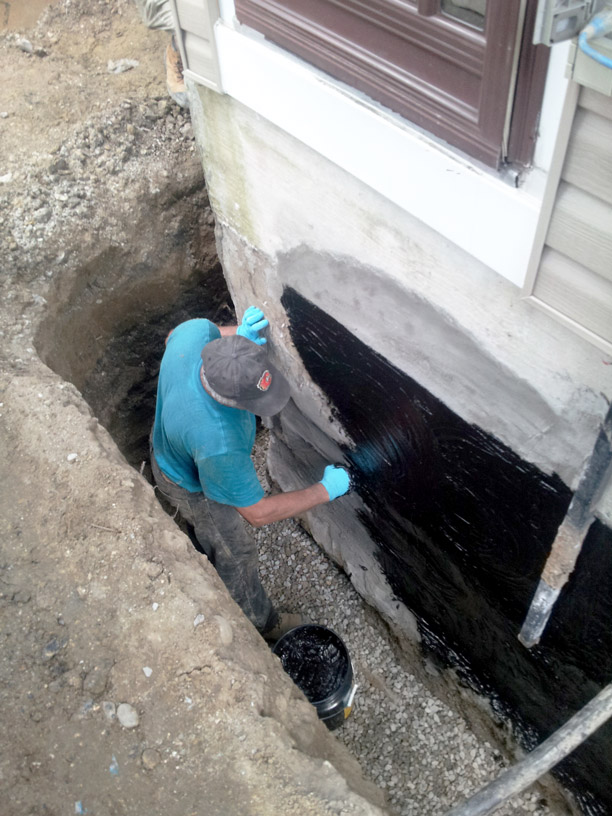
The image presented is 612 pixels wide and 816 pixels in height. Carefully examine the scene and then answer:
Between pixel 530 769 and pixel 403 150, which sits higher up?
pixel 403 150

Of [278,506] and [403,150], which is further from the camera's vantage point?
[278,506]

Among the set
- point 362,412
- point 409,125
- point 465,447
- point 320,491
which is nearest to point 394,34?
point 409,125

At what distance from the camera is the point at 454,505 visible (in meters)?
2.70

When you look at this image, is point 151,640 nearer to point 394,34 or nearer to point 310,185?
point 310,185

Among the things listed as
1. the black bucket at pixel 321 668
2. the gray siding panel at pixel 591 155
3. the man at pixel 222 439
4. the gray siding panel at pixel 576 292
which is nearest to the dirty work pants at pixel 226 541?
the man at pixel 222 439

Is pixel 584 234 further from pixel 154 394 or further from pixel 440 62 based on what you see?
pixel 154 394

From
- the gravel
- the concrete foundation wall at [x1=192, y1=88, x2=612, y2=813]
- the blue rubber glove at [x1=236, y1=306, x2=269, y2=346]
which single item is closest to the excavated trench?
the gravel

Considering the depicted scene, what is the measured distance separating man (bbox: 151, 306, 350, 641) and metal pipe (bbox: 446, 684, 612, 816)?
1.43m

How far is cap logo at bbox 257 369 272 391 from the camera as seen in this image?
2.62 metres

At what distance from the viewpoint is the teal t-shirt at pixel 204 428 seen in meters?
2.75

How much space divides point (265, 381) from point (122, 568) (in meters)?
0.89

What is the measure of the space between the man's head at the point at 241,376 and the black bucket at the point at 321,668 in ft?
4.76

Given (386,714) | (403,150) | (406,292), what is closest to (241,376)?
(406,292)

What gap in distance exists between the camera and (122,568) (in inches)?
93.1
